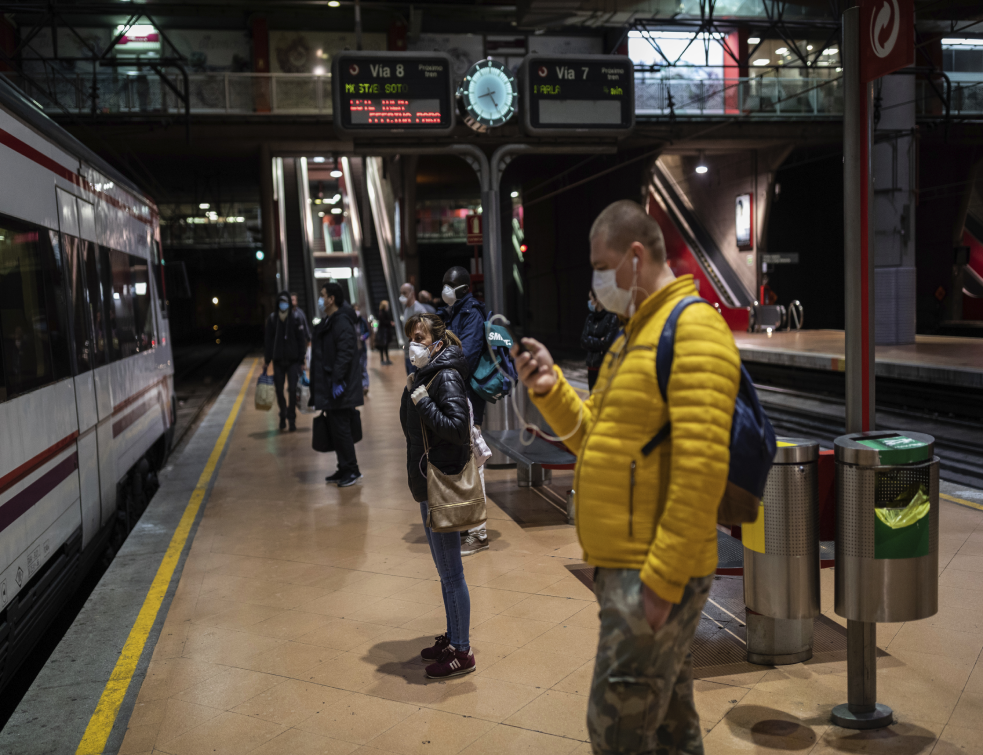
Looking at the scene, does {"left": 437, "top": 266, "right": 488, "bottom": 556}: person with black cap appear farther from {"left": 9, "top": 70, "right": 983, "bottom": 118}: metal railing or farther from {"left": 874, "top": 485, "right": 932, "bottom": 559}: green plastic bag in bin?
{"left": 9, "top": 70, "right": 983, "bottom": 118}: metal railing

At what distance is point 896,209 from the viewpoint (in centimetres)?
2116

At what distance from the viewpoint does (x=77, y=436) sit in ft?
17.8

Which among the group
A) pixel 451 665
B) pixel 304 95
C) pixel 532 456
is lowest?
pixel 451 665

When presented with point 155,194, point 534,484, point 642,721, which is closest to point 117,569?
point 534,484

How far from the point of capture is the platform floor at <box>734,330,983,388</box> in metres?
13.8

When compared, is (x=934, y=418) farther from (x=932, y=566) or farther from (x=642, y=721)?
(x=642, y=721)

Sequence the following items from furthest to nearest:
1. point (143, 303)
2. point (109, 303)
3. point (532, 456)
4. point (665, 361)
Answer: point (143, 303)
point (109, 303)
point (532, 456)
point (665, 361)

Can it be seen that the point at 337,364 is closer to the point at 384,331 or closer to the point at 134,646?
the point at 134,646

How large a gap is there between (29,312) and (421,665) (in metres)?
2.75

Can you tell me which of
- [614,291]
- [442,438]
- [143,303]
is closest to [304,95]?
[143,303]

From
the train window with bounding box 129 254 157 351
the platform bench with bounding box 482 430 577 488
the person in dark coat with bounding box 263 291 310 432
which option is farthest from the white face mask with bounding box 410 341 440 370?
the person in dark coat with bounding box 263 291 310 432

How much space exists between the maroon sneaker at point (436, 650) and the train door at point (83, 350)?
2696 millimetres

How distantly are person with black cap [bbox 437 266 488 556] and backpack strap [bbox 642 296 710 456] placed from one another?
3.96 metres

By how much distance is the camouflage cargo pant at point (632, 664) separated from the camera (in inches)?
87.4
